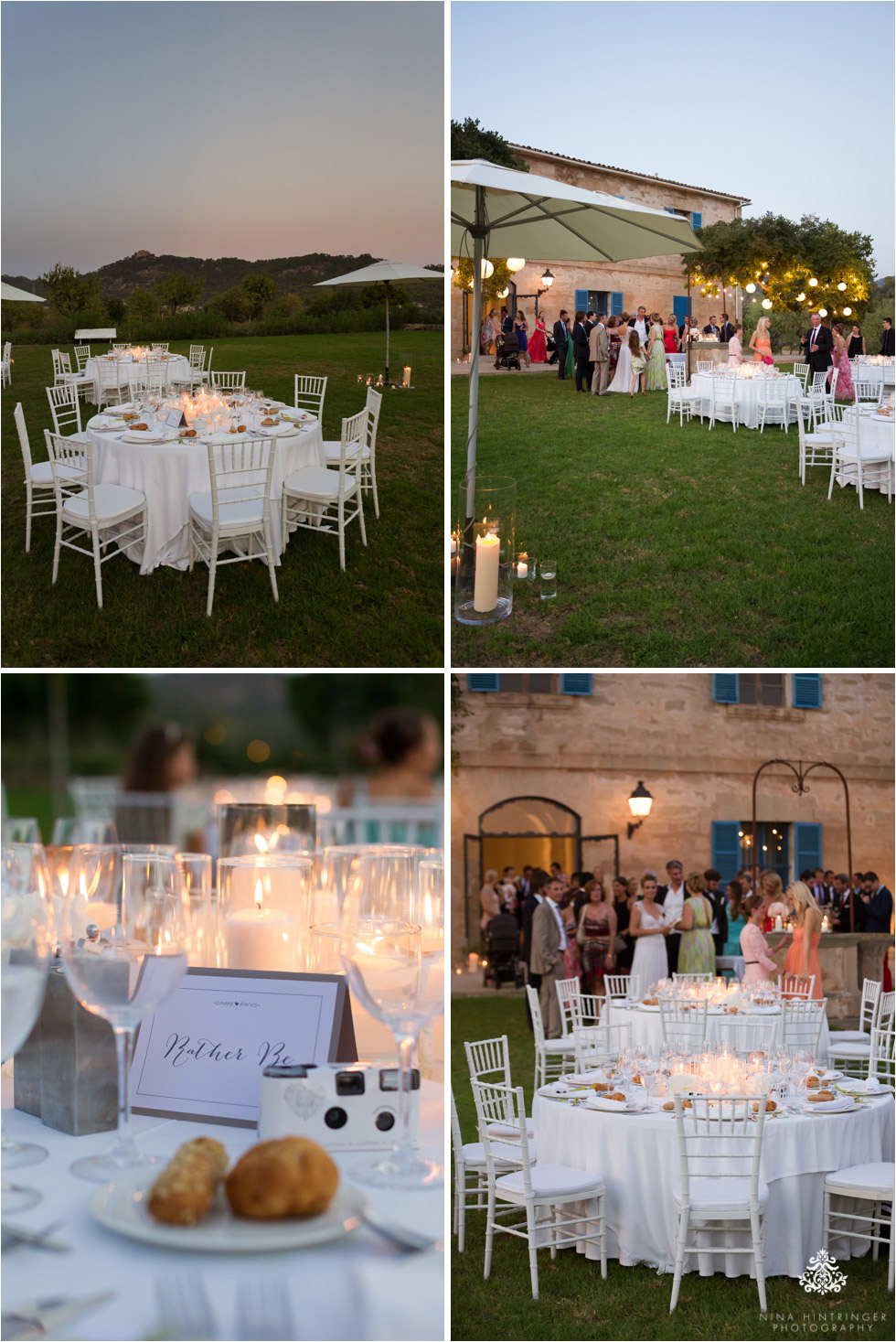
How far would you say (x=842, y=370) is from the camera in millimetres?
11117

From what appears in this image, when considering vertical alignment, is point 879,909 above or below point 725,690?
below

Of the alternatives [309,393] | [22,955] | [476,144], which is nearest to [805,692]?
[309,393]

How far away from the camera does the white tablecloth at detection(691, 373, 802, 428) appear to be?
10359 mm

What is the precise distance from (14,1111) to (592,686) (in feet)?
36.1

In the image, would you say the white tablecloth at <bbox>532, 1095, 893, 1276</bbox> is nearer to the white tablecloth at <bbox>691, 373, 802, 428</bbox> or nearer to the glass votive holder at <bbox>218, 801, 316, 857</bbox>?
the glass votive holder at <bbox>218, 801, 316, 857</bbox>

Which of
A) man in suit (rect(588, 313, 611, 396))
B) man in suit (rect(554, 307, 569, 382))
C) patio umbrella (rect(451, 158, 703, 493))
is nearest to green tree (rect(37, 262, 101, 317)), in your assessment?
man in suit (rect(554, 307, 569, 382))

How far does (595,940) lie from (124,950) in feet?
26.9

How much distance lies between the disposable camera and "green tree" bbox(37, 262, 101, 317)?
54.2 ft

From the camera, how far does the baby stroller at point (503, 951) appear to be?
36.0ft

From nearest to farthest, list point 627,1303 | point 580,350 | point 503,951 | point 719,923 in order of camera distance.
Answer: point 627,1303 < point 719,923 < point 580,350 < point 503,951

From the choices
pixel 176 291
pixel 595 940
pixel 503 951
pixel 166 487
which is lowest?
pixel 503 951

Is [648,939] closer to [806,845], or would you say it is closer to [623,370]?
[806,845]

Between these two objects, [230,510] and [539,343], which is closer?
[230,510]

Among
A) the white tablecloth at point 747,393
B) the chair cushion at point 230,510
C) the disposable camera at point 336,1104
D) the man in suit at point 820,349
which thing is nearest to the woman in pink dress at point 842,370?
the man in suit at point 820,349
